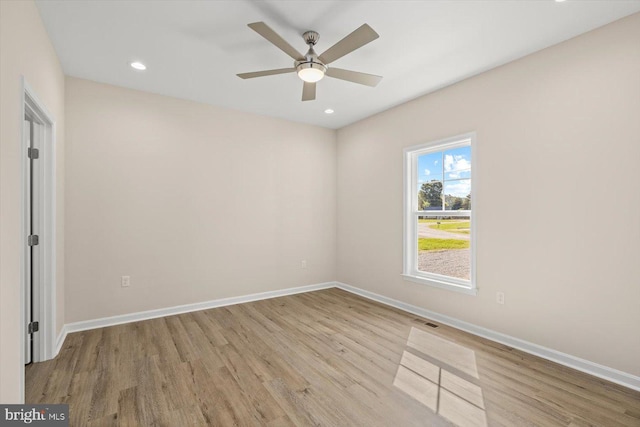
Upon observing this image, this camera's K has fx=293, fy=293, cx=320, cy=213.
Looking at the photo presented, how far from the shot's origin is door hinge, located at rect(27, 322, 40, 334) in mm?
2560

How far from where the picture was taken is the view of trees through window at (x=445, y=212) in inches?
136

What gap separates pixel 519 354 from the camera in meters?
2.73

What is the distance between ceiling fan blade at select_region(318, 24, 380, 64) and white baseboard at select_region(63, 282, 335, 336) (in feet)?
11.2

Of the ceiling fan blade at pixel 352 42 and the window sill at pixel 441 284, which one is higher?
the ceiling fan blade at pixel 352 42

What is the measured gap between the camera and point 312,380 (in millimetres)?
2338

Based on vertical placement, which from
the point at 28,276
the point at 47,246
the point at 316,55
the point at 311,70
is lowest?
the point at 28,276

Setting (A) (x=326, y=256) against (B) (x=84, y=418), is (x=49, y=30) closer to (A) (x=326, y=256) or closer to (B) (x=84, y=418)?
(B) (x=84, y=418)

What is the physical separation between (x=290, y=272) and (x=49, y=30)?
12.8 ft

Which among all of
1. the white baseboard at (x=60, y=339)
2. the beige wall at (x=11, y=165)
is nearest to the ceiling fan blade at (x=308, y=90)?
the beige wall at (x=11, y=165)

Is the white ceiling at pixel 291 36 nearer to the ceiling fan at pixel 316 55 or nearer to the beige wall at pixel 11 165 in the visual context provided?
the ceiling fan at pixel 316 55

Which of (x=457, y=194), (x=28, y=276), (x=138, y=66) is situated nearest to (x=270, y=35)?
(x=138, y=66)

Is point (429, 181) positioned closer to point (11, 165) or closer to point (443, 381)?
point (443, 381)

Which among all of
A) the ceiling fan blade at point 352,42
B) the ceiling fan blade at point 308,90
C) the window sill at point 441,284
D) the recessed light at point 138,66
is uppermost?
the recessed light at point 138,66

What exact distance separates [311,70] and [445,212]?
234 centimetres
